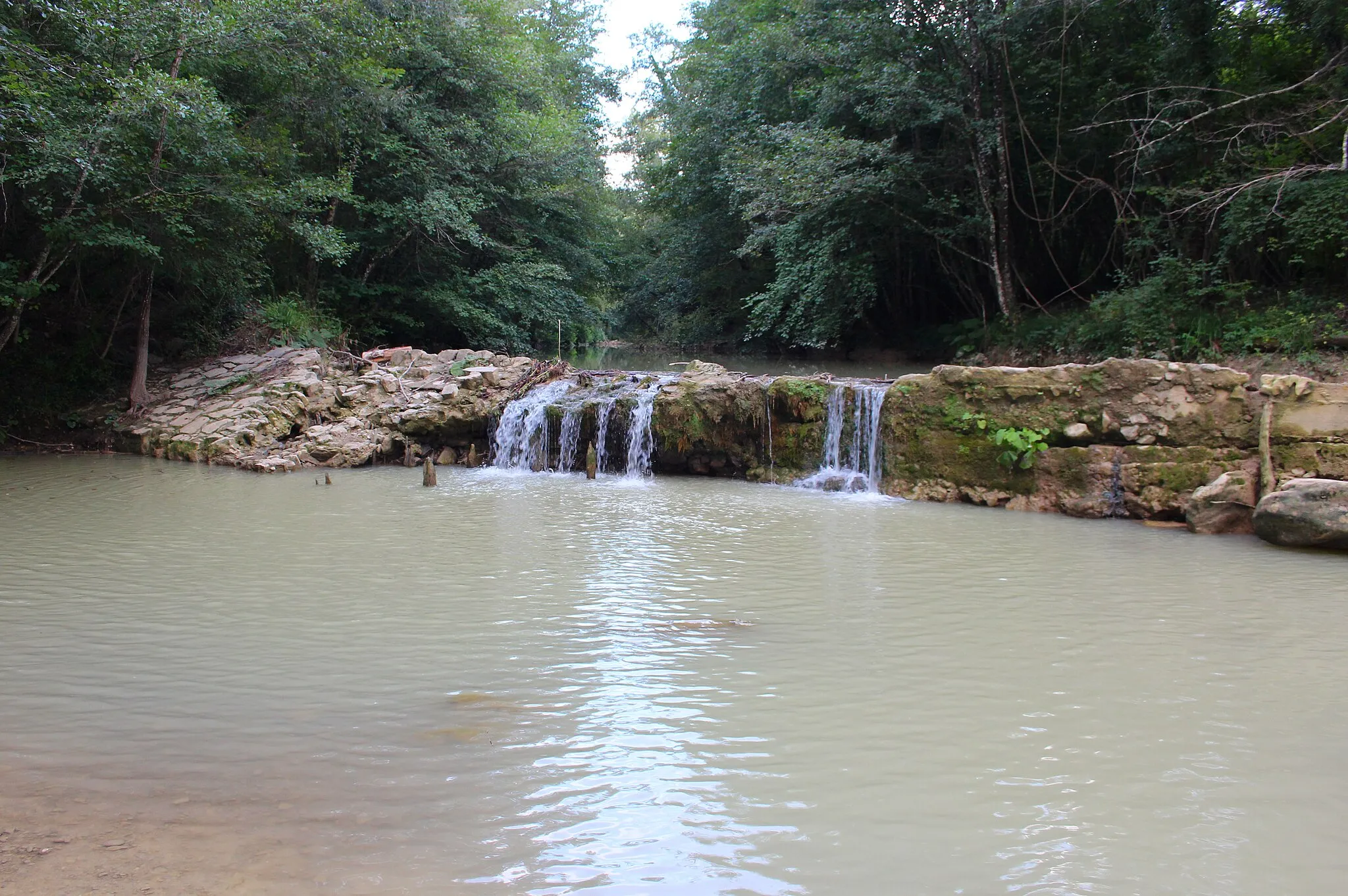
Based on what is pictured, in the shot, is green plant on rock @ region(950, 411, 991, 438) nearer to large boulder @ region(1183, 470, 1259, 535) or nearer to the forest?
large boulder @ region(1183, 470, 1259, 535)

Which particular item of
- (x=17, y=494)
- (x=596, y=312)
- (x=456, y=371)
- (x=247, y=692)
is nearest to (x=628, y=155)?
(x=596, y=312)

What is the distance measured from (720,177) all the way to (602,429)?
459 inches

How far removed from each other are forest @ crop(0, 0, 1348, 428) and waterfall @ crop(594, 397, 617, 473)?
Answer: 236 inches

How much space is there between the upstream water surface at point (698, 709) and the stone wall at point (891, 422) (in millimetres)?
1934

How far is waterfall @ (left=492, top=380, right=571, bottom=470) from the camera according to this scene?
42.7 feet

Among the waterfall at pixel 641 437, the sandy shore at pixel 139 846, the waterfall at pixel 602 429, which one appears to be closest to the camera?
the sandy shore at pixel 139 846

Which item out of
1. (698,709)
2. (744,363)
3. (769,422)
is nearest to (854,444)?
(769,422)

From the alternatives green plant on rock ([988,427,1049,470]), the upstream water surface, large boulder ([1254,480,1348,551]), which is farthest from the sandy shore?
green plant on rock ([988,427,1049,470])

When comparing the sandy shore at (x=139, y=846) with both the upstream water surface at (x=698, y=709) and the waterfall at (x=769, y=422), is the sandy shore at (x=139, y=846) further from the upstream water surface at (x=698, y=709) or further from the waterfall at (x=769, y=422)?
the waterfall at (x=769, y=422)

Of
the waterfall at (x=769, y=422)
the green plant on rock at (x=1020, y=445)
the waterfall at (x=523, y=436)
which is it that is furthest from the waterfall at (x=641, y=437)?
the green plant on rock at (x=1020, y=445)

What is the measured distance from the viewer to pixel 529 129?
21.2 metres

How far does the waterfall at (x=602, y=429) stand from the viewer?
12672 mm

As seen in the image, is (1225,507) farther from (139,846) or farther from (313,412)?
(313,412)

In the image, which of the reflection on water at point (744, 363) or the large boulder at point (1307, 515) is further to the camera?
the reflection on water at point (744, 363)
